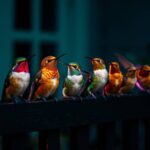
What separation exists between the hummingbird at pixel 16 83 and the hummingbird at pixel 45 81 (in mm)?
79

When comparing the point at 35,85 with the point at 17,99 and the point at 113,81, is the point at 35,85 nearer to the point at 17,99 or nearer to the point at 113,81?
the point at 17,99

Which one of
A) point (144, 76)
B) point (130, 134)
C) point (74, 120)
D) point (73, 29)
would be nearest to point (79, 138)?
point (74, 120)

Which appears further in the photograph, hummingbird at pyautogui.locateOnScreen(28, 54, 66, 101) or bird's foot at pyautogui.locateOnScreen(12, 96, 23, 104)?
hummingbird at pyautogui.locateOnScreen(28, 54, 66, 101)

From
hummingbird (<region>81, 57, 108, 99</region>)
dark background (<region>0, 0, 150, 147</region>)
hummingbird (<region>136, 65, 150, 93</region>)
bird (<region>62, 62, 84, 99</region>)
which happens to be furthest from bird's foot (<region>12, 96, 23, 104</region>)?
dark background (<region>0, 0, 150, 147</region>)

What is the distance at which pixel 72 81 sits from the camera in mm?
2361

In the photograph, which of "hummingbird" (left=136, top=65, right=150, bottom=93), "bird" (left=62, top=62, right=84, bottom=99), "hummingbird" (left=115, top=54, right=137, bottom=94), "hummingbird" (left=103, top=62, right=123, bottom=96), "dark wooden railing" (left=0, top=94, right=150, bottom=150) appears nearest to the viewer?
"dark wooden railing" (left=0, top=94, right=150, bottom=150)

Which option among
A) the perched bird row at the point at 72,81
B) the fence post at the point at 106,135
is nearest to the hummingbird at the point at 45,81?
the perched bird row at the point at 72,81

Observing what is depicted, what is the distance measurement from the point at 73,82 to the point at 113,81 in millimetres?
231

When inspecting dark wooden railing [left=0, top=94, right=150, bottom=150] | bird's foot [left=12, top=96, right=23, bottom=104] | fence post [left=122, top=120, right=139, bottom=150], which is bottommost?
fence post [left=122, top=120, right=139, bottom=150]

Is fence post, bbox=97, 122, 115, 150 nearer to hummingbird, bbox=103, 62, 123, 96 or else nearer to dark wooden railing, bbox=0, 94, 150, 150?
dark wooden railing, bbox=0, 94, 150, 150

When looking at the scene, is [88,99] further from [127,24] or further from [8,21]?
[127,24]

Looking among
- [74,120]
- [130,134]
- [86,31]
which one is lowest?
[130,134]

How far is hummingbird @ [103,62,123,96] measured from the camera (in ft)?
8.28

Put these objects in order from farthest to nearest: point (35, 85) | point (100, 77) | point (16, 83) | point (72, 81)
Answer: point (100, 77)
point (72, 81)
point (35, 85)
point (16, 83)
